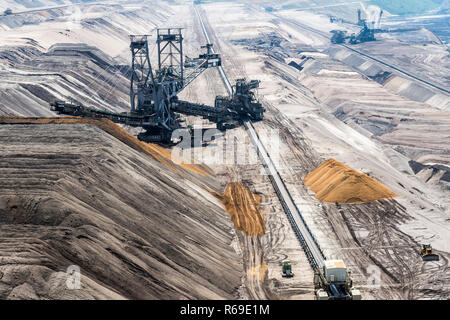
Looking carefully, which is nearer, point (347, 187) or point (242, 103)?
point (347, 187)

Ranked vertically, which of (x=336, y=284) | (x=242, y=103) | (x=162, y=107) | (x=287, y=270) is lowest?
(x=336, y=284)

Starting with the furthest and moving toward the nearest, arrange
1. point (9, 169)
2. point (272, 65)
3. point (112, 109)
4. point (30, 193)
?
point (272, 65) → point (112, 109) → point (9, 169) → point (30, 193)

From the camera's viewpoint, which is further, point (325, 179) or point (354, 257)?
point (325, 179)

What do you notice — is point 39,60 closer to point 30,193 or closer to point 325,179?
point 325,179

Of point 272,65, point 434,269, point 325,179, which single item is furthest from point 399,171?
point 272,65

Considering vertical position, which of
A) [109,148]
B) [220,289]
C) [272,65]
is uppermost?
[272,65]

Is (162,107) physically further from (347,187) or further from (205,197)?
(347,187)

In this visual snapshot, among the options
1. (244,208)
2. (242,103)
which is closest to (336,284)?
(244,208)
